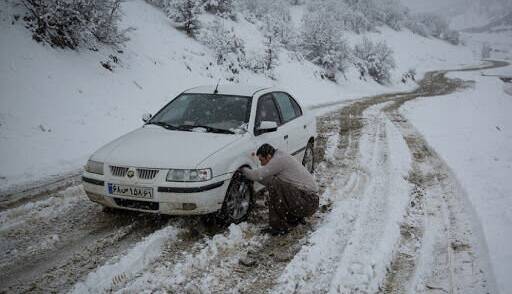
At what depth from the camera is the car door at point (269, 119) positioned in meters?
5.39

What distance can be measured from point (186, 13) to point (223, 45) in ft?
8.12

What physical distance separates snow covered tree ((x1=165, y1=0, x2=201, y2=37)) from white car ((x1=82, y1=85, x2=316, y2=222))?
13252 millimetres

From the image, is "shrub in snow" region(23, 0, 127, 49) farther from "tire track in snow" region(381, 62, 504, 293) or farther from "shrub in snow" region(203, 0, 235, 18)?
"shrub in snow" region(203, 0, 235, 18)

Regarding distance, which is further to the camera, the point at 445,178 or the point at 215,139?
the point at 445,178

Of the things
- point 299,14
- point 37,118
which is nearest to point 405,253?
point 37,118

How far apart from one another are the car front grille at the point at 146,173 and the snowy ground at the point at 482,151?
11.7ft

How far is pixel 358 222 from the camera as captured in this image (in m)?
5.03

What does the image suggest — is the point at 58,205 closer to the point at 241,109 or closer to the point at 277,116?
the point at 241,109

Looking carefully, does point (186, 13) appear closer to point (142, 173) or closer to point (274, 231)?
point (142, 173)

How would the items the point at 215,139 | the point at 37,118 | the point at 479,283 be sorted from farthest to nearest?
the point at 37,118
the point at 215,139
the point at 479,283

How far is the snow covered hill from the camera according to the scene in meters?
7.57

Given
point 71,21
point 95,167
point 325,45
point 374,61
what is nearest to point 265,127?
point 95,167

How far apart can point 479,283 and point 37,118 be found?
336 inches

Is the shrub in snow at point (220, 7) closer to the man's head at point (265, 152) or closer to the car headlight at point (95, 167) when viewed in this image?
the car headlight at point (95, 167)
